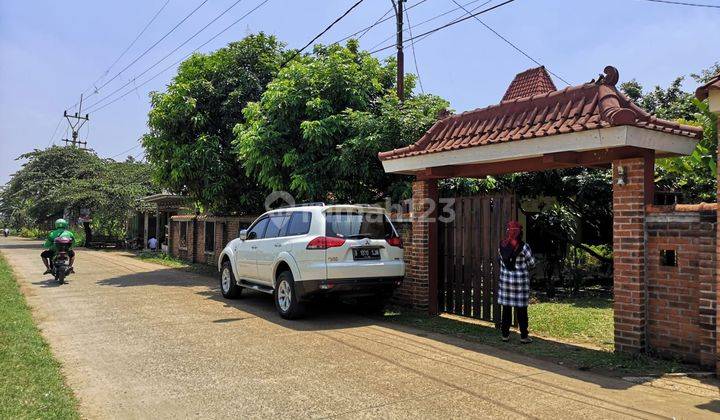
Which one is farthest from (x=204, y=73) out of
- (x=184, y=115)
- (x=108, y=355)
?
(x=108, y=355)

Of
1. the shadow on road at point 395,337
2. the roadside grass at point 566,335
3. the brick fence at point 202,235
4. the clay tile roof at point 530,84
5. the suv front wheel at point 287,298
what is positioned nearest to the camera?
the shadow on road at point 395,337

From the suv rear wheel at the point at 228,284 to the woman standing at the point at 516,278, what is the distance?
575 centimetres

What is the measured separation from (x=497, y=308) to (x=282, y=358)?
3309 mm

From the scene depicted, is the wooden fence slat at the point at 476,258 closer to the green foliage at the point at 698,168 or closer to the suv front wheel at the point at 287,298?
the suv front wheel at the point at 287,298

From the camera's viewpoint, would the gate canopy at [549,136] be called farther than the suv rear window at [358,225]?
No

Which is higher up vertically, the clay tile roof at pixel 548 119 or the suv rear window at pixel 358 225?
the clay tile roof at pixel 548 119

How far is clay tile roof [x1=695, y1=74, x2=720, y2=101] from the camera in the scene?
198 inches

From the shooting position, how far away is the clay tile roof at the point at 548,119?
586 centimetres

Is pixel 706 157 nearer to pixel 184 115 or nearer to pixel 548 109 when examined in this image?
pixel 548 109

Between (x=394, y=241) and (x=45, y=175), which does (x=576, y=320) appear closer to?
(x=394, y=241)

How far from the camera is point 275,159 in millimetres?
11359

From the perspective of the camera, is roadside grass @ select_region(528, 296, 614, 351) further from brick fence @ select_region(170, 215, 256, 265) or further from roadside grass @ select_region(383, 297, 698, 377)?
brick fence @ select_region(170, 215, 256, 265)

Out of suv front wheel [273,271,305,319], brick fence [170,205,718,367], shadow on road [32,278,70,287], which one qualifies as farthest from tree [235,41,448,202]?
shadow on road [32,278,70,287]

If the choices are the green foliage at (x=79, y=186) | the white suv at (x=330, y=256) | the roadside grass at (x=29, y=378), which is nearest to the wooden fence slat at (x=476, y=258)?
the white suv at (x=330, y=256)
